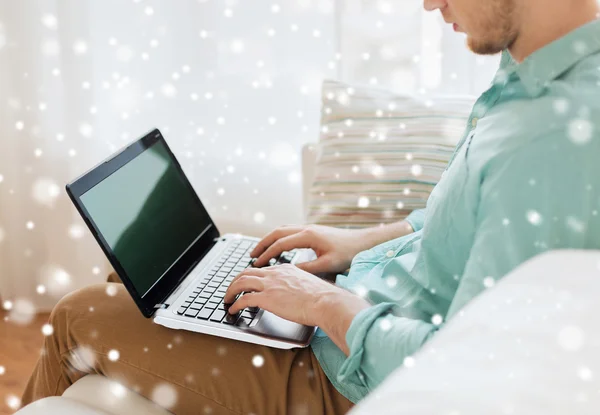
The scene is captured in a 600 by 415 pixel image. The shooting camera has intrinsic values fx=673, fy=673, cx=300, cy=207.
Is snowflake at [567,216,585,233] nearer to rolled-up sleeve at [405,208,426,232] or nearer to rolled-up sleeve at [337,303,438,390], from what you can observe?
rolled-up sleeve at [337,303,438,390]

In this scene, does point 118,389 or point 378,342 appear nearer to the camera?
point 378,342

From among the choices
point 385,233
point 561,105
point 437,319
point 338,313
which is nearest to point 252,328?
point 338,313

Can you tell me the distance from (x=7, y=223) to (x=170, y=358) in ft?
4.76

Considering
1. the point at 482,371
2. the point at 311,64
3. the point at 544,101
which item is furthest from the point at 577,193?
the point at 311,64

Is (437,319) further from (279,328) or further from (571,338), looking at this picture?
(571,338)

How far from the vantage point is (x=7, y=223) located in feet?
7.24

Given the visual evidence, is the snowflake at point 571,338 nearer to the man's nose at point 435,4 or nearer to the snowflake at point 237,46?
the man's nose at point 435,4

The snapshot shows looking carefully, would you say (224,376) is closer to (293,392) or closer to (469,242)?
(293,392)

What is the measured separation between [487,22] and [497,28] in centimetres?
2

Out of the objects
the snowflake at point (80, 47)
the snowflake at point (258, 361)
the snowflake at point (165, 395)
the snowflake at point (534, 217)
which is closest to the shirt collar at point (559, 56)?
the snowflake at point (534, 217)

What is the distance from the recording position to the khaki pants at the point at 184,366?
0.96 metres

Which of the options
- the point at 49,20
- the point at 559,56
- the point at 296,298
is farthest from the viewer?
the point at 49,20

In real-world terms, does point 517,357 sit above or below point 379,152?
above

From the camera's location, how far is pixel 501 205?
76 cm
